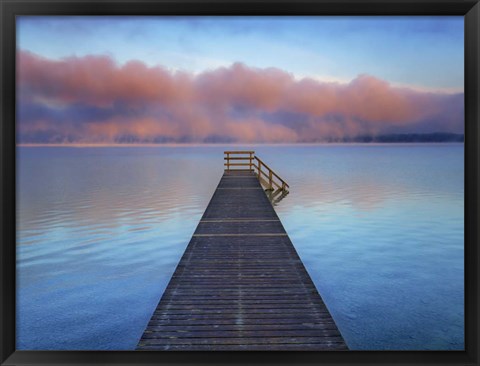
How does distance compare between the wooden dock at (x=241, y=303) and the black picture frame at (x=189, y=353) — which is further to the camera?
the wooden dock at (x=241, y=303)

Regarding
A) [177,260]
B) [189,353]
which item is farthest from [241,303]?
[177,260]

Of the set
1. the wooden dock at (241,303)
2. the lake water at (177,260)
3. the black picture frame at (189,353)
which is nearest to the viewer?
the black picture frame at (189,353)

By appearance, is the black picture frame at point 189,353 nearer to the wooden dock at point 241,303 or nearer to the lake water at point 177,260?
the lake water at point 177,260

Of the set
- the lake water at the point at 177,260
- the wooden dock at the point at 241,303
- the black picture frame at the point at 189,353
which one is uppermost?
the black picture frame at the point at 189,353

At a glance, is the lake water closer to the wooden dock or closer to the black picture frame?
the black picture frame

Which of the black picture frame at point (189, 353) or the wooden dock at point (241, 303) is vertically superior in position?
the black picture frame at point (189, 353)

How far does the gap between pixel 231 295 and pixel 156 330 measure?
1.25 meters

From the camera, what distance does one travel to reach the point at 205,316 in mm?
4129

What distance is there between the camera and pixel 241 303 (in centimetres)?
452

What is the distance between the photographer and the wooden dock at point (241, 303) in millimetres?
3602

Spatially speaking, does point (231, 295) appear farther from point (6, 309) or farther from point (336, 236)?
point (336, 236)

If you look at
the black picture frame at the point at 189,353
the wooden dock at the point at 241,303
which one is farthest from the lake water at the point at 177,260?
the wooden dock at the point at 241,303

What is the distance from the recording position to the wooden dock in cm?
360

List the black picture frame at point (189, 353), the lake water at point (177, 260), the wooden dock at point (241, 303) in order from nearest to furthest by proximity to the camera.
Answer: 1. the black picture frame at point (189, 353)
2. the wooden dock at point (241, 303)
3. the lake water at point (177, 260)
